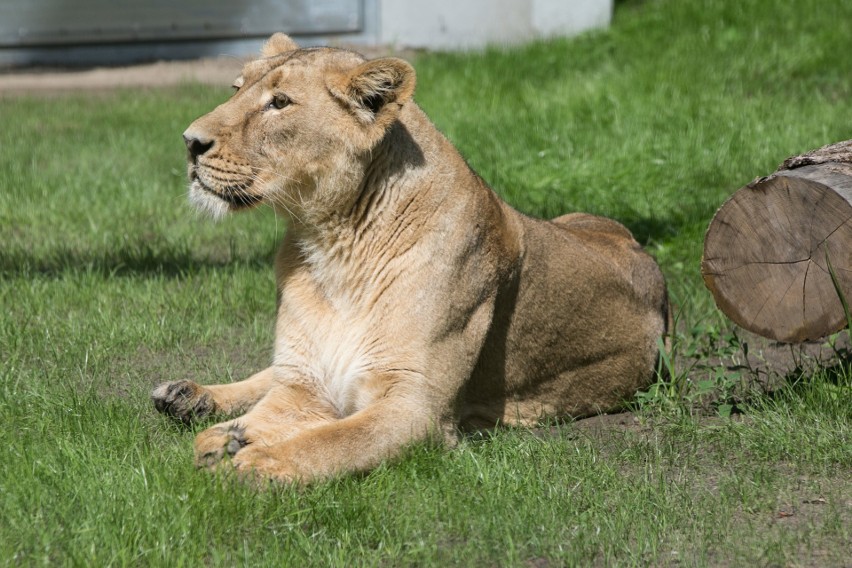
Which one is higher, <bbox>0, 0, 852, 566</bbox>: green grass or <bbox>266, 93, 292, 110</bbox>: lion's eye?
<bbox>266, 93, 292, 110</bbox>: lion's eye

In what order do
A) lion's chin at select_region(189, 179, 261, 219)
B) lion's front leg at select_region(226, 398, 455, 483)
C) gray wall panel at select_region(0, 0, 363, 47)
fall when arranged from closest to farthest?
lion's front leg at select_region(226, 398, 455, 483), lion's chin at select_region(189, 179, 261, 219), gray wall panel at select_region(0, 0, 363, 47)

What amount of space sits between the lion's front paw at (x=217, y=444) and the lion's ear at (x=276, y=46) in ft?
5.06

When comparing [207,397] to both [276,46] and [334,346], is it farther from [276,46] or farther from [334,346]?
[276,46]

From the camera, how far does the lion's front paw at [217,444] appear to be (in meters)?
3.87

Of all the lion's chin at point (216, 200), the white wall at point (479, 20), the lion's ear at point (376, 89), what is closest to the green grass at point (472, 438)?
the lion's chin at point (216, 200)

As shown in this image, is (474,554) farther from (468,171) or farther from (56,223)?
(56,223)

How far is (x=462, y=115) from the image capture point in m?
10.1

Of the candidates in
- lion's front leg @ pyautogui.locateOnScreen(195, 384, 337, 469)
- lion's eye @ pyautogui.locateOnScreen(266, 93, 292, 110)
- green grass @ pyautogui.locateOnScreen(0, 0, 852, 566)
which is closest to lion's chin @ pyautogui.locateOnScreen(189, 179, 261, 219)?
lion's eye @ pyautogui.locateOnScreen(266, 93, 292, 110)

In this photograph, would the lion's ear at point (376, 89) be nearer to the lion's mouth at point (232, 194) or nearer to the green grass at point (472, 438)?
the lion's mouth at point (232, 194)

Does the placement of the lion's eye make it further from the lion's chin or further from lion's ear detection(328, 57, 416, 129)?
the lion's chin

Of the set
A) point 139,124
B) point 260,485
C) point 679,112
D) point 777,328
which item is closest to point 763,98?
point 679,112

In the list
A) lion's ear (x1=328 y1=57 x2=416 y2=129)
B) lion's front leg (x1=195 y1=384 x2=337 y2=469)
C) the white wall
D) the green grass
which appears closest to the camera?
the green grass

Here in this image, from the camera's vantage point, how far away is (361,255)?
171 inches

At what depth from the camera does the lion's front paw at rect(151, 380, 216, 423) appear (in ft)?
14.8
